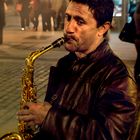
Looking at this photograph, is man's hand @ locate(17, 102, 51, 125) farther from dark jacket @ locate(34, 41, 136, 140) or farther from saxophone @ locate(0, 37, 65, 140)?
saxophone @ locate(0, 37, 65, 140)

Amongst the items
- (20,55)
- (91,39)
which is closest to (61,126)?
(91,39)

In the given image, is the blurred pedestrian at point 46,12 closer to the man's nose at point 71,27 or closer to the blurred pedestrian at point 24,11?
the blurred pedestrian at point 24,11

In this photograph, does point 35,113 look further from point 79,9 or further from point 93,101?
point 79,9

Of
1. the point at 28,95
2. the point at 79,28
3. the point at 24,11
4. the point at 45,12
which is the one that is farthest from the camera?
the point at 24,11

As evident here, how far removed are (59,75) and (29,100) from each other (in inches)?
13.0

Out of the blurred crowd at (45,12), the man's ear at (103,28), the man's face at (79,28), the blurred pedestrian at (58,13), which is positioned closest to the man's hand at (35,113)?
the man's face at (79,28)

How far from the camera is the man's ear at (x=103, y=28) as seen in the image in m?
2.24

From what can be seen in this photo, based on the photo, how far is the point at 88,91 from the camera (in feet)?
7.05

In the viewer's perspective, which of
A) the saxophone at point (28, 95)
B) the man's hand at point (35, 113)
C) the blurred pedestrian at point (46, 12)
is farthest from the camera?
the blurred pedestrian at point (46, 12)

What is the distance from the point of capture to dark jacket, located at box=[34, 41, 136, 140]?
2.03 m

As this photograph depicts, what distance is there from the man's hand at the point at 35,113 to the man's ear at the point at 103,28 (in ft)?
1.46

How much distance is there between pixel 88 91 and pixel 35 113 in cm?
28

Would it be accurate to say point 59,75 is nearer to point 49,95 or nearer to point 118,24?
point 49,95

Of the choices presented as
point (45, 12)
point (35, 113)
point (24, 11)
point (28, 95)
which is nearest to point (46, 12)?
point (45, 12)
